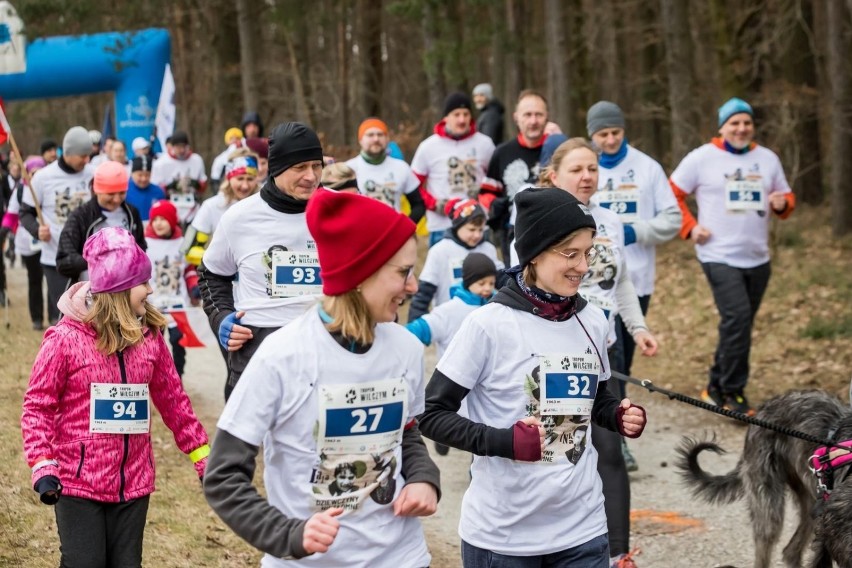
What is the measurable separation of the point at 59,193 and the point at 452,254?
5013 millimetres

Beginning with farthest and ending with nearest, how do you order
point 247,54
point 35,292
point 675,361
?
point 247,54, point 35,292, point 675,361

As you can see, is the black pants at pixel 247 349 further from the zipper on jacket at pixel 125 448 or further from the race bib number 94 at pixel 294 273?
the zipper on jacket at pixel 125 448

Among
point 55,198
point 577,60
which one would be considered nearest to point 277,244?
point 55,198

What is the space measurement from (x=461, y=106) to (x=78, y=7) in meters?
15.1

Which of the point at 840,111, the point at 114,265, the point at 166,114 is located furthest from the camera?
the point at 166,114

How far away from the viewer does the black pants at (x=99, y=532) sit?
4633 millimetres

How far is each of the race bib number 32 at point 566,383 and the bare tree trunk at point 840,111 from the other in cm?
1273

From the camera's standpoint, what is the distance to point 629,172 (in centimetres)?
838

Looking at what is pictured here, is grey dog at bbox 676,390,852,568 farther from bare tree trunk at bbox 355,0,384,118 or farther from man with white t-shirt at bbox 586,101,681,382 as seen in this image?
bare tree trunk at bbox 355,0,384,118

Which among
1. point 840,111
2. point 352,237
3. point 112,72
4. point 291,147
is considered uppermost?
point 112,72

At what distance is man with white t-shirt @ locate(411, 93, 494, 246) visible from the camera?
38.5 ft

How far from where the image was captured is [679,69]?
1783 centimetres

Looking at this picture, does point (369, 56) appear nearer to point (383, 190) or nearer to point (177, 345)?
point (383, 190)

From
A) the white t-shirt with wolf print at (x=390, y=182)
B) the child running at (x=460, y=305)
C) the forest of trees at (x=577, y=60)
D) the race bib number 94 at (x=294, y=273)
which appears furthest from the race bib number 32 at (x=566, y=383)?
the forest of trees at (x=577, y=60)
